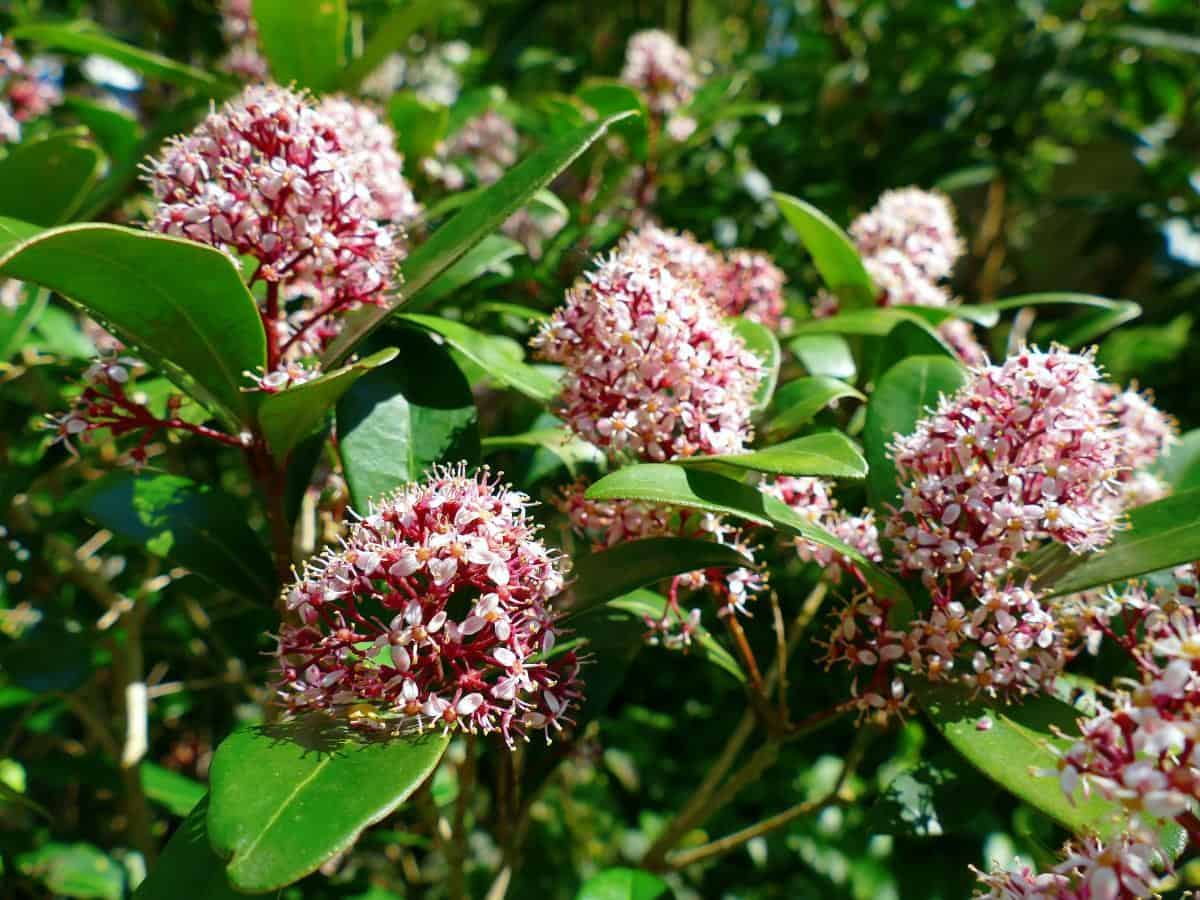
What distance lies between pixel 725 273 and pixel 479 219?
0.71 m

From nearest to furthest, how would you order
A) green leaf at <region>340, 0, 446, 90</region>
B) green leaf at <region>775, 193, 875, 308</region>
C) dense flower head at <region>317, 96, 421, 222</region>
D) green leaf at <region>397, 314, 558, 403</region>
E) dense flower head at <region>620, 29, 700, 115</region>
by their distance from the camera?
green leaf at <region>397, 314, 558, 403</region>
dense flower head at <region>317, 96, 421, 222</region>
green leaf at <region>775, 193, 875, 308</region>
green leaf at <region>340, 0, 446, 90</region>
dense flower head at <region>620, 29, 700, 115</region>

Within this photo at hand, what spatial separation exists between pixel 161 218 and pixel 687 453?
29.6 inches

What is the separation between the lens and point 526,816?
168 cm


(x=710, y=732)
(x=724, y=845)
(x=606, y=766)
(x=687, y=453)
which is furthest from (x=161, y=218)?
(x=606, y=766)

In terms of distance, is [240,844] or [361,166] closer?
[240,844]

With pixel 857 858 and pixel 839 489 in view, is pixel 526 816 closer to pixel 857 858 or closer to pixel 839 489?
pixel 839 489

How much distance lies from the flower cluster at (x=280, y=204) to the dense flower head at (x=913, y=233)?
110cm

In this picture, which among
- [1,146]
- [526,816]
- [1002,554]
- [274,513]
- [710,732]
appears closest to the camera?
[1002,554]

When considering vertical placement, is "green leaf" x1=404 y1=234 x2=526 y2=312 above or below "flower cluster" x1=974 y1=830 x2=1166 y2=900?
above

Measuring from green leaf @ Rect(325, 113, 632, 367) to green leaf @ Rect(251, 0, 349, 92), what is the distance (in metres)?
0.90

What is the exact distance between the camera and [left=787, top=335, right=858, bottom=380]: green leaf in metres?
1.77

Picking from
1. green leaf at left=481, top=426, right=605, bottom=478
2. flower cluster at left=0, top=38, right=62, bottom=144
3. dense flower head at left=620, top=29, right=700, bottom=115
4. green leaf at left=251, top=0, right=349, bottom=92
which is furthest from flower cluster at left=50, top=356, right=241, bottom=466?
dense flower head at left=620, top=29, right=700, bottom=115

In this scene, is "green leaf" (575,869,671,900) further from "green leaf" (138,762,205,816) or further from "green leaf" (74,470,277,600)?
"green leaf" (138,762,205,816)

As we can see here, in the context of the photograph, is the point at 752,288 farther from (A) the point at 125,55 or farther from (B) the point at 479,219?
Answer: (A) the point at 125,55
